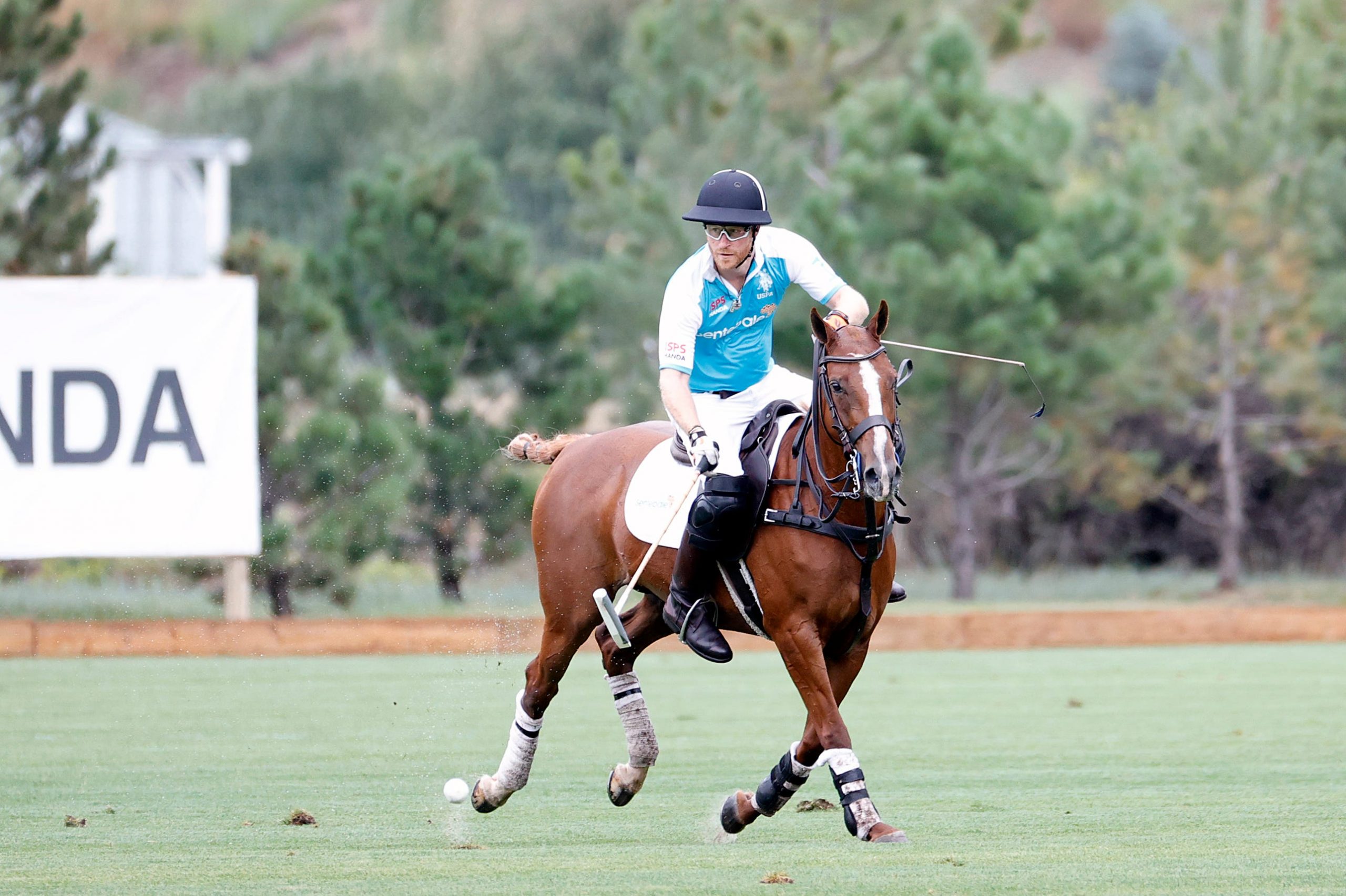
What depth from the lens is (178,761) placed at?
27.6 feet

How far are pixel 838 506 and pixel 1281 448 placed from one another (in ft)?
64.9

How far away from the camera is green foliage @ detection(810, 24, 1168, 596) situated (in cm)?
2219

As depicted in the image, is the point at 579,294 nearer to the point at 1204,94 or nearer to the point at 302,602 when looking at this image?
the point at 302,602

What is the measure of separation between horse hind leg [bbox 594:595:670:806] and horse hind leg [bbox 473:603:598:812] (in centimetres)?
14

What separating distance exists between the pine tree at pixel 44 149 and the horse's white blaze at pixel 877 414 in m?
14.2

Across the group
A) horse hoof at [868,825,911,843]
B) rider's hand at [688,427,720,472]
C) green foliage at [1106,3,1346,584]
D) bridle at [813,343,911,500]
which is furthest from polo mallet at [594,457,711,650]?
green foliage at [1106,3,1346,584]

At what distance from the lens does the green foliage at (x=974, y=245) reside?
2219cm

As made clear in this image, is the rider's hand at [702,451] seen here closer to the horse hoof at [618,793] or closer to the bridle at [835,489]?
the bridle at [835,489]

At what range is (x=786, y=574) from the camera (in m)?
6.03

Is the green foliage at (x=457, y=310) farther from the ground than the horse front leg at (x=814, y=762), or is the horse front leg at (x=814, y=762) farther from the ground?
the horse front leg at (x=814, y=762)

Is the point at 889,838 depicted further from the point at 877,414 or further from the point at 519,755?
the point at 519,755

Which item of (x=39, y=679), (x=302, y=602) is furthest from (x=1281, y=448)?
(x=39, y=679)

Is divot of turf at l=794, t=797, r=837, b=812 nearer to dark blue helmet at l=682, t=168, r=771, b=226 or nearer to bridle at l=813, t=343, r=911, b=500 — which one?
bridle at l=813, t=343, r=911, b=500

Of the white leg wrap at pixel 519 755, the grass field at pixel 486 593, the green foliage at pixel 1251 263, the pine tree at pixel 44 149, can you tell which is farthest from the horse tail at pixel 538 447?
the green foliage at pixel 1251 263
